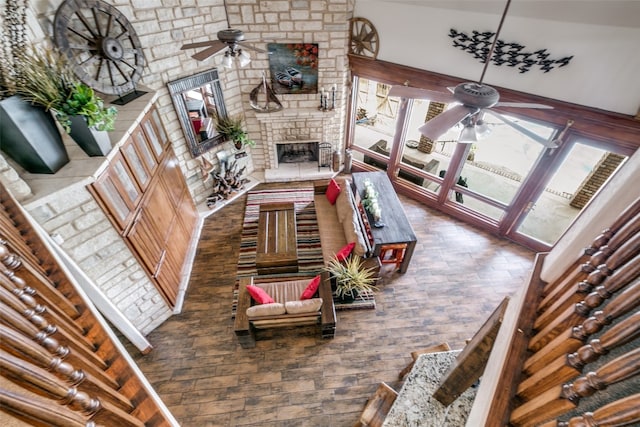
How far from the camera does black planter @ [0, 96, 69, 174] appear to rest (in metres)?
2.14

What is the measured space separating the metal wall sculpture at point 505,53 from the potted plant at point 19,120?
4760 millimetres

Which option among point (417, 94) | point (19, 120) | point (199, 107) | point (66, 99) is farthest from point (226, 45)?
point (199, 107)

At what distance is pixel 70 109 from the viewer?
2.42 m

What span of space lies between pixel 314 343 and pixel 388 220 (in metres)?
2.04

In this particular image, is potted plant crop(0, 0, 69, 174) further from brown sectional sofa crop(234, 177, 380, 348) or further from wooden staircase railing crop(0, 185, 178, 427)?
brown sectional sofa crop(234, 177, 380, 348)

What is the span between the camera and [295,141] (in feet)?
19.9

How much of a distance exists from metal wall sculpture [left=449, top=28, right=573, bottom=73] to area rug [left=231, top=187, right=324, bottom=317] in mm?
3439

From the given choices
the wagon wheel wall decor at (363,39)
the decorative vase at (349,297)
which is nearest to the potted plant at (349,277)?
the decorative vase at (349,297)

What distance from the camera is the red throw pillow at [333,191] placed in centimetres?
507

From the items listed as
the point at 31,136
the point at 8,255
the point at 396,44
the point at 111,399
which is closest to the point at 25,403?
the point at 111,399

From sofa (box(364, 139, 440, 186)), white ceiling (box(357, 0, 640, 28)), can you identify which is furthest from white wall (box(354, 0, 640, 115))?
sofa (box(364, 139, 440, 186))

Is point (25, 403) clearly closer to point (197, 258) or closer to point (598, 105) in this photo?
point (197, 258)

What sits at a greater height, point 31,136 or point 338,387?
point 31,136

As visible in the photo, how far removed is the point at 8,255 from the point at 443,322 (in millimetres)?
4292
